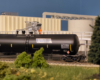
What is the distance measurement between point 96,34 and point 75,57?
3436 millimetres

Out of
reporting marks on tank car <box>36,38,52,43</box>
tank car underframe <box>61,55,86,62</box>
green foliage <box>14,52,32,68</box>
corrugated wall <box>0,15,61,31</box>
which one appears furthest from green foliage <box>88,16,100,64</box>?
corrugated wall <box>0,15,61,31</box>

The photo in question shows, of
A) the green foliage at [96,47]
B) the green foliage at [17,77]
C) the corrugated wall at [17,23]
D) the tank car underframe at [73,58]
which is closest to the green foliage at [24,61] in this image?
the green foliage at [17,77]

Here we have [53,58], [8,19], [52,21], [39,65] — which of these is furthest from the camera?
[52,21]

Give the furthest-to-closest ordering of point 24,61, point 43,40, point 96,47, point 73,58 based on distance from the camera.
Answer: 1. point 43,40
2. point 73,58
3. point 96,47
4. point 24,61

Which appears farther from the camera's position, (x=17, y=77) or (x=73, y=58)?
(x=73, y=58)

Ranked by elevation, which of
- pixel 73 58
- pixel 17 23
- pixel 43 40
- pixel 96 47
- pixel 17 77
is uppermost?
pixel 17 23

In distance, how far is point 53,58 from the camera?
52.5 ft

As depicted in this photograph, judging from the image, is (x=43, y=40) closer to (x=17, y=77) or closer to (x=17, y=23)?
(x=17, y=77)

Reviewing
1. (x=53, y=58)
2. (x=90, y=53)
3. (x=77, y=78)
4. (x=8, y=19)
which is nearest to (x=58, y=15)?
(x=8, y=19)

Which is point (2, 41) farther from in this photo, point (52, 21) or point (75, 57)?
point (52, 21)

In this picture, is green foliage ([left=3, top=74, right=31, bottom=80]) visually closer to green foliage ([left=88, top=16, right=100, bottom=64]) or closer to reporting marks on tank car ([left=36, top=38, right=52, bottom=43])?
reporting marks on tank car ([left=36, top=38, right=52, bottom=43])

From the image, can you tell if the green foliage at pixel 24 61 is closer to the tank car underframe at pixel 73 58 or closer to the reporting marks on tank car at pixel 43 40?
the reporting marks on tank car at pixel 43 40

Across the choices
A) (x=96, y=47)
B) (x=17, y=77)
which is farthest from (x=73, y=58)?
(x=17, y=77)

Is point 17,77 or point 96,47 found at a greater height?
point 96,47
